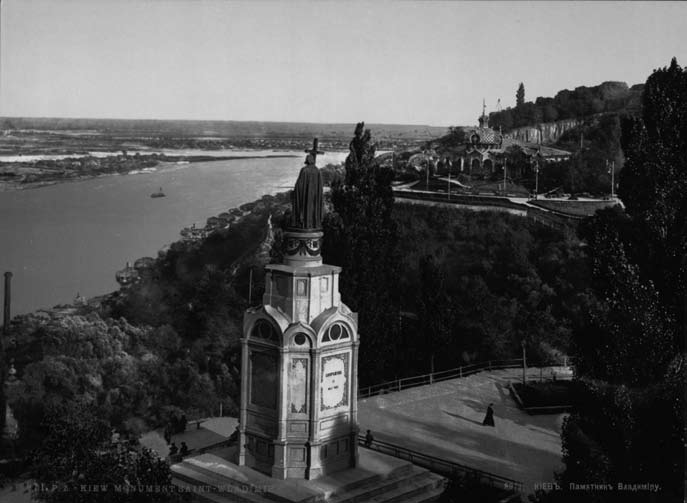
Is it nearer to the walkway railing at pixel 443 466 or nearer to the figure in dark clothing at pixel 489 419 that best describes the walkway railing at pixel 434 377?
the figure in dark clothing at pixel 489 419

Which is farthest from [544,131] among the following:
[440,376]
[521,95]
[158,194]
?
[440,376]

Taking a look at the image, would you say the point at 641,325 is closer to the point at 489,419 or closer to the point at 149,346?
the point at 489,419

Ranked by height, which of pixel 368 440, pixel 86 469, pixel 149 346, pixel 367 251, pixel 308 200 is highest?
pixel 308 200

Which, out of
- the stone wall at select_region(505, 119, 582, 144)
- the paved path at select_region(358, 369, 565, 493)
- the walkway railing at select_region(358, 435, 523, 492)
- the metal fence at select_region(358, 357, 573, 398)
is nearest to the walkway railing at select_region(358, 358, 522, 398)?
the metal fence at select_region(358, 357, 573, 398)

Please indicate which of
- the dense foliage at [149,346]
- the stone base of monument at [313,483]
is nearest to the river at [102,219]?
the dense foliage at [149,346]

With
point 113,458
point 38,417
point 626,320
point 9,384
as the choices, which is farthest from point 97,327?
point 626,320
